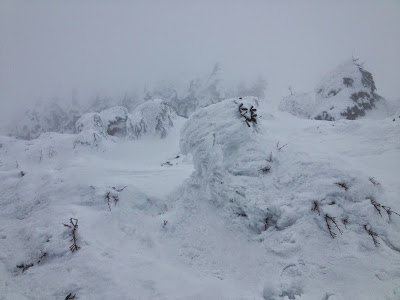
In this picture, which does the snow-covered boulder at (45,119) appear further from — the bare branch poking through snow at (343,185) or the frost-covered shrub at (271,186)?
the bare branch poking through snow at (343,185)

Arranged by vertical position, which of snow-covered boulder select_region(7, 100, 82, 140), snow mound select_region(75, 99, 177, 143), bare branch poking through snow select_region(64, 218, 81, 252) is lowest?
snow-covered boulder select_region(7, 100, 82, 140)

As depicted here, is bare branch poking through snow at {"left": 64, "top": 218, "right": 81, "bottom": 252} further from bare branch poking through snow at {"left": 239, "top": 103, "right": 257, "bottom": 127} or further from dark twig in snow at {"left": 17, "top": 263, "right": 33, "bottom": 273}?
bare branch poking through snow at {"left": 239, "top": 103, "right": 257, "bottom": 127}

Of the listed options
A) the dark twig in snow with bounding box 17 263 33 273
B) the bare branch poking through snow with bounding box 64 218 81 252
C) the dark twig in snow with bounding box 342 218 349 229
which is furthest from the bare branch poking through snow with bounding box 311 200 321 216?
the dark twig in snow with bounding box 17 263 33 273

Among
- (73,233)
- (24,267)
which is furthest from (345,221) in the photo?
(24,267)

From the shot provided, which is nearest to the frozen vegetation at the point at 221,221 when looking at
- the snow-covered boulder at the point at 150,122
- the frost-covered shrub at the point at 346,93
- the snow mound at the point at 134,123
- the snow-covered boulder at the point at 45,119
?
the frost-covered shrub at the point at 346,93

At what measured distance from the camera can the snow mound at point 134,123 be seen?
31406mm

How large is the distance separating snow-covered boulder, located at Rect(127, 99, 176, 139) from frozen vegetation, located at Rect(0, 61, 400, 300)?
2217 cm

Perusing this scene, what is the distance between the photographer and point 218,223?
6613 millimetres

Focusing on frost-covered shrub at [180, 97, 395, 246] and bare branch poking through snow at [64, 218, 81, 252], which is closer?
frost-covered shrub at [180, 97, 395, 246]

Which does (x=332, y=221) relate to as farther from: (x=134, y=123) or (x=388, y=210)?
(x=134, y=123)

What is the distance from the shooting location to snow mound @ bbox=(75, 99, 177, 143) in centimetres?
3141

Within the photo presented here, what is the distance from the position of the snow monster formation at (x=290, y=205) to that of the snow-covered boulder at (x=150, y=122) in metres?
23.6

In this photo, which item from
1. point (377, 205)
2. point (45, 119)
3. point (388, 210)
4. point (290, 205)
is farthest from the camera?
point (45, 119)

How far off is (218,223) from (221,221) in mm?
97
